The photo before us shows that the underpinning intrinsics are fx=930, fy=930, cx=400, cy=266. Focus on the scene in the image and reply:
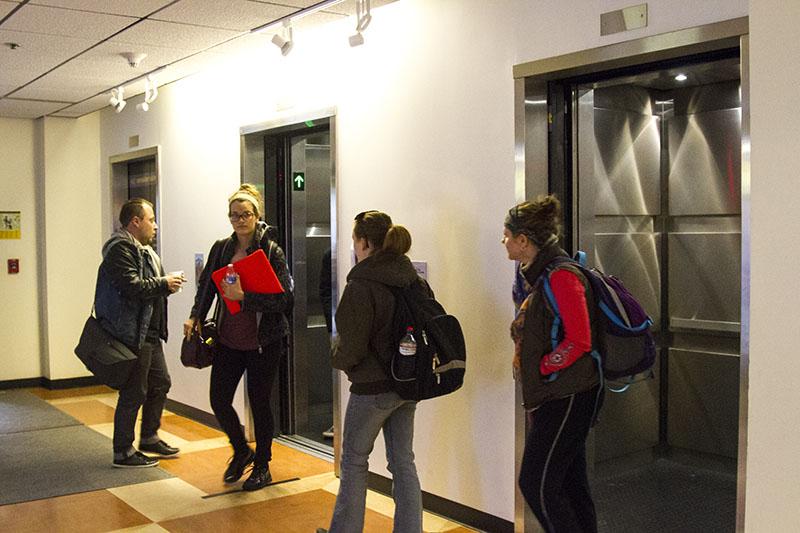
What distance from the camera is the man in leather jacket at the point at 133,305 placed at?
17.6ft

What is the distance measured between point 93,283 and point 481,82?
5.63 meters

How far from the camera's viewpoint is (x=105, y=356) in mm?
5375

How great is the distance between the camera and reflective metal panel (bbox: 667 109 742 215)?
498cm

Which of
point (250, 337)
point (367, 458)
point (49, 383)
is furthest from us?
point (49, 383)

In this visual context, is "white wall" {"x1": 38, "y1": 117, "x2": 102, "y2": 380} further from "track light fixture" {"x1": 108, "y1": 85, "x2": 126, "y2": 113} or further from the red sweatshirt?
the red sweatshirt

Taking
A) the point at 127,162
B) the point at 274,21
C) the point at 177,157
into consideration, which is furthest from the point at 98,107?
the point at 274,21

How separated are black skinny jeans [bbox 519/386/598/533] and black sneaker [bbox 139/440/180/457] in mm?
3207

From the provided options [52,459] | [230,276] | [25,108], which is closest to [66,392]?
[25,108]

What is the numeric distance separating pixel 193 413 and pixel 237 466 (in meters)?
1.90

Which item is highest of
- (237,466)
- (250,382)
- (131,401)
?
(250,382)

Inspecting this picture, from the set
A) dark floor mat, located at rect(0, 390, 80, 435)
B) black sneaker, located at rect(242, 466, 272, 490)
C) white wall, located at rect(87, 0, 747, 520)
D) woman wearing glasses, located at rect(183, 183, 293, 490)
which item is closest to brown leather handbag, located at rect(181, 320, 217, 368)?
woman wearing glasses, located at rect(183, 183, 293, 490)

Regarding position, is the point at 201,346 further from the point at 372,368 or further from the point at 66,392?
the point at 66,392

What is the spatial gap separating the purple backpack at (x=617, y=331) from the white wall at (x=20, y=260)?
21.4 ft

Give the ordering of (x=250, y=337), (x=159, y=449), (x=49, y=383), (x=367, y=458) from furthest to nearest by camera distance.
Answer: (x=49, y=383)
(x=159, y=449)
(x=250, y=337)
(x=367, y=458)
